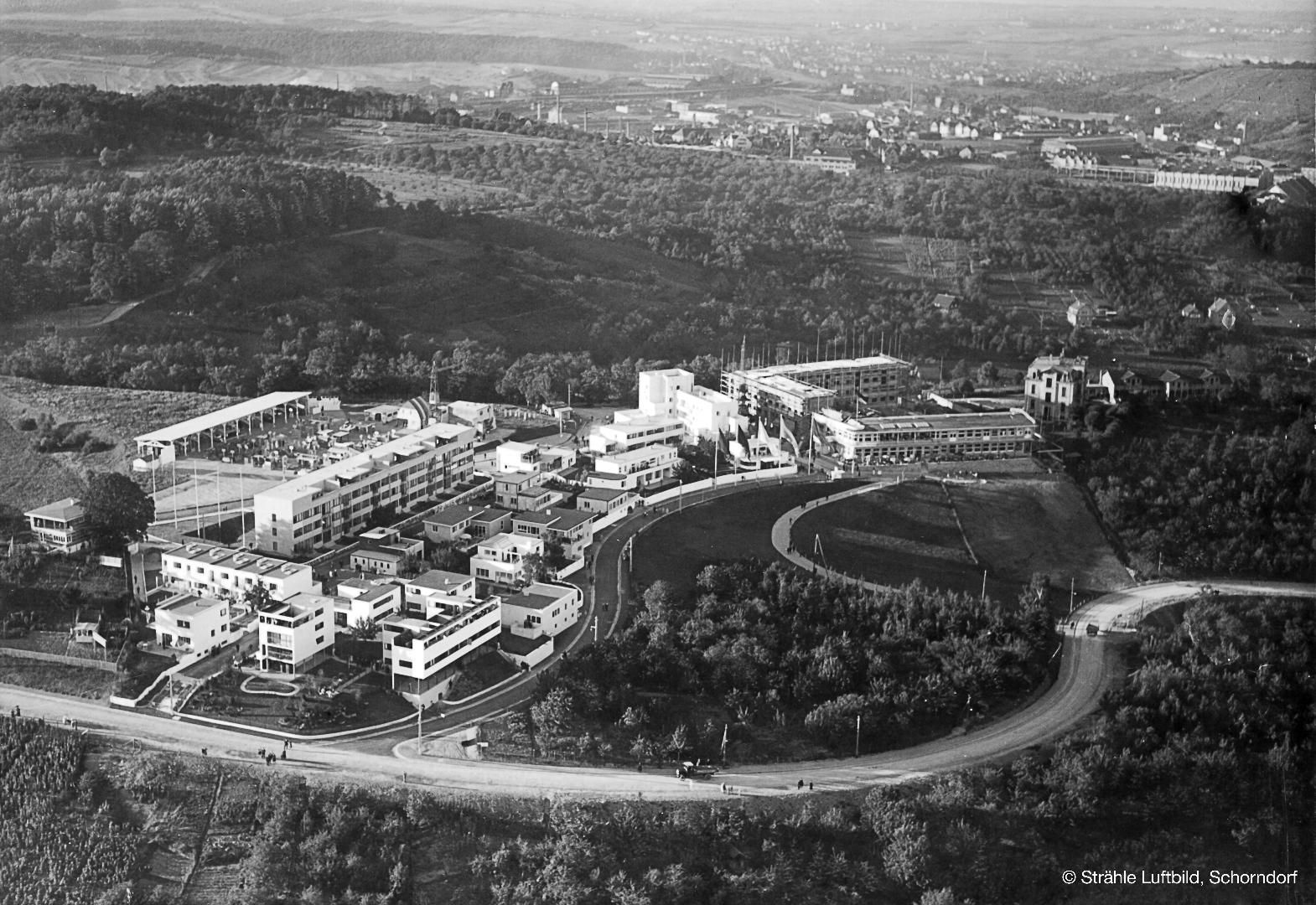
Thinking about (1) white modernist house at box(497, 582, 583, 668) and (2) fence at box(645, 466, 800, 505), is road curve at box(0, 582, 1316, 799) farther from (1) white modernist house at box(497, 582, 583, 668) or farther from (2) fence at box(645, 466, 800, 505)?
(2) fence at box(645, 466, 800, 505)

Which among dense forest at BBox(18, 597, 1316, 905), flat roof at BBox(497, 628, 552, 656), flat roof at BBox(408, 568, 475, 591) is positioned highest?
flat roof at BBox(408, 568, 475, 591)

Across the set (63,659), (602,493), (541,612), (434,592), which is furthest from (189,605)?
(602,493)

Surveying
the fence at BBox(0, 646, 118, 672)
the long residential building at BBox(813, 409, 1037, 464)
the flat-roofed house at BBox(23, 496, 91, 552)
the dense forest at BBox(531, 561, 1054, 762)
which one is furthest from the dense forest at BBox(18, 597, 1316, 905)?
the long residential building at BBox(813, 409, 1037, 464)

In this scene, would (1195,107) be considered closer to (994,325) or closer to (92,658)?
(994,325)

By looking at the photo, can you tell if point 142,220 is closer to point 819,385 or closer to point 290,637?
point 819,385

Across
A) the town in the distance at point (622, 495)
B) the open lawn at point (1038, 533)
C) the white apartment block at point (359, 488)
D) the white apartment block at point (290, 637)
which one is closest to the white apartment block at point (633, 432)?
the town in the distance at point (622, 495)

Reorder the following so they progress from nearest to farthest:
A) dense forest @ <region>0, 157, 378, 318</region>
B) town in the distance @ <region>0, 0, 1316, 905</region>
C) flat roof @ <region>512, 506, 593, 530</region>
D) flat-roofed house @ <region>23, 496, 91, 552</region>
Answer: town in the distance @ <region>0, 0, 1316, 905</region> → flat-roofed house @ <region>23, 496, 91, 552</region> → flat roof @ <region>512, 506, 593, 530</region> → dense forest @ <region>0, 157, 378, 318</region>
